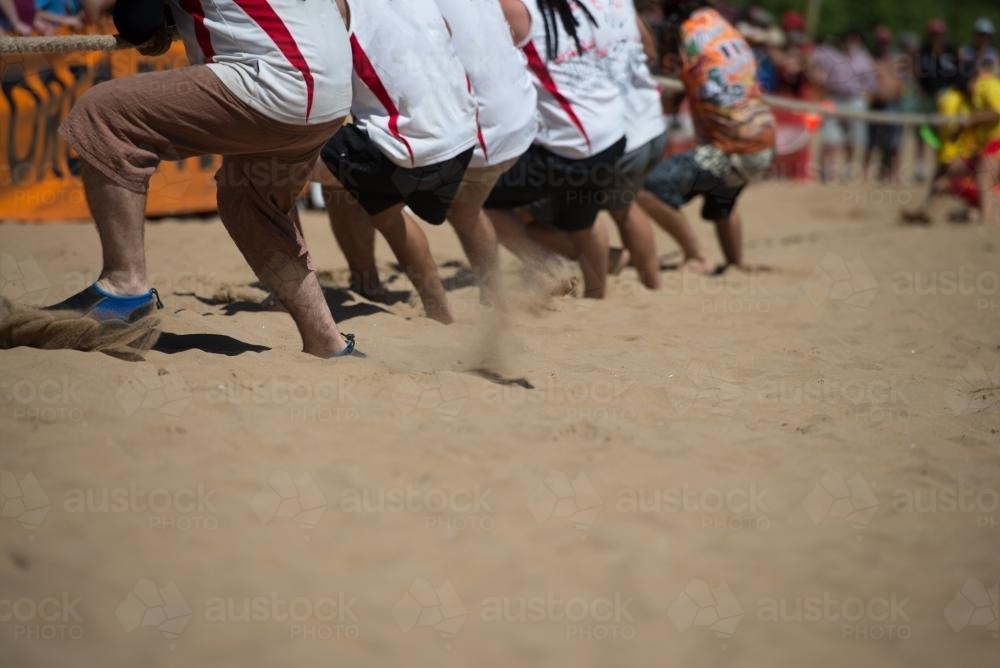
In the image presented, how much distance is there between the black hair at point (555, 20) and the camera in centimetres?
493

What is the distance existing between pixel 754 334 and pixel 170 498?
2.99 m

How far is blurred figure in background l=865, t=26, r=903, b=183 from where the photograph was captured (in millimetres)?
13391

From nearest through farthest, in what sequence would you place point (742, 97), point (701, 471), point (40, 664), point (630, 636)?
point (40, 664), point (630, 636), point (701, 471), point (742, 97)

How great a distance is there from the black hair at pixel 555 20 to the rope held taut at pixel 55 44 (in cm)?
200

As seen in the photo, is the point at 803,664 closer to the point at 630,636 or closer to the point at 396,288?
the point at 630,636

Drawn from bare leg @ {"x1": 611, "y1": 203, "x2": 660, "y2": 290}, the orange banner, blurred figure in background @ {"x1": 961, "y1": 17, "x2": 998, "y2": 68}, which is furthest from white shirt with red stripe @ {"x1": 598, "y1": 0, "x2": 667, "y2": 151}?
blurred figure in background @ {"x1": 961, "y1": 17, "x2": 998, "y2": 68}

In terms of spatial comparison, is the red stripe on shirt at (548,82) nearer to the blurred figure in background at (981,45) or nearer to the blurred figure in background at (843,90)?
the blurred figure in background at (981,45)

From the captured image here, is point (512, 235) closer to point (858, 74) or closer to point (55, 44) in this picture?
point (55, 44)

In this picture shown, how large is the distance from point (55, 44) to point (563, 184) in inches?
91.4

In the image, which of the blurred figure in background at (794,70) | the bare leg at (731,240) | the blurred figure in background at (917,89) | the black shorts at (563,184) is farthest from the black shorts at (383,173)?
Answer: the blurred figure in background at (917,89)

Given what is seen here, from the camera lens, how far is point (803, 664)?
2203mm

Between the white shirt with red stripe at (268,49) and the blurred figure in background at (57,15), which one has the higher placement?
the white shirt with red stripe at (268,49)

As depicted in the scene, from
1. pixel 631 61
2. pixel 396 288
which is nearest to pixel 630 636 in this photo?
pixel 396 288

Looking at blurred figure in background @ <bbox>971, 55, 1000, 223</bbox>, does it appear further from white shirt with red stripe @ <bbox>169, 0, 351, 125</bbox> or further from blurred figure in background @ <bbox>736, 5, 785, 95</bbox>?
white shirt with red stripe @ <bbox>169, 0, 351, 125</bbox>
